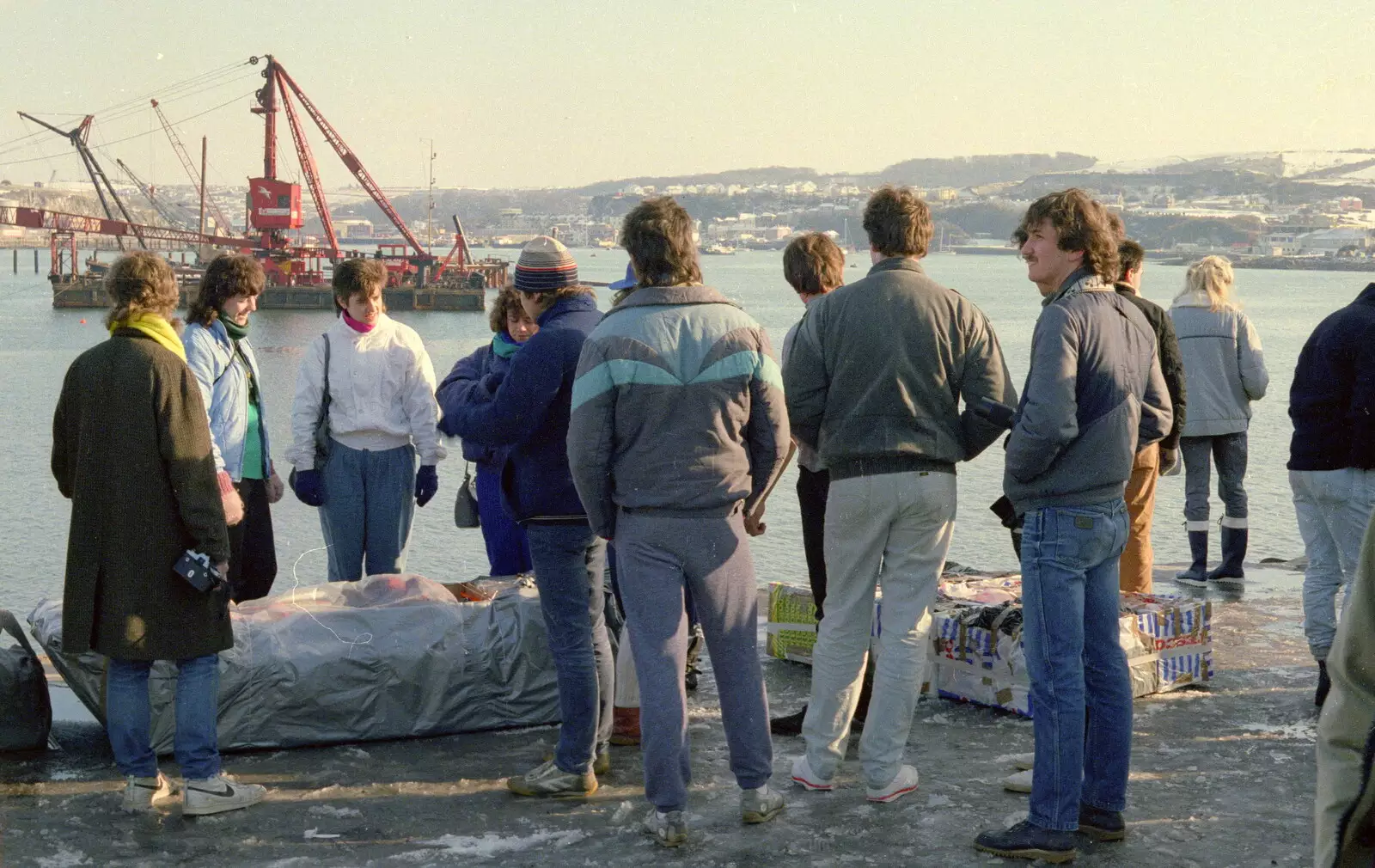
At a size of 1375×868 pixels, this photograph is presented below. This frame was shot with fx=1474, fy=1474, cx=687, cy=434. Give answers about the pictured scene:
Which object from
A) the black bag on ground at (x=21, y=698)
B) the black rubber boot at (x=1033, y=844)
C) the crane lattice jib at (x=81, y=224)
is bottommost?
the black rubber boot at (x=1033, y=844)

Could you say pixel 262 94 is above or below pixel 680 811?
above

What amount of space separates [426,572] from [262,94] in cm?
6579

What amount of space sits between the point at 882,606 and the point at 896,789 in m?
0.48

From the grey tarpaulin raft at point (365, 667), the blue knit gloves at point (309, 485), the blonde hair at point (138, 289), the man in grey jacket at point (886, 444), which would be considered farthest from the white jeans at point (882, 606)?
the blue knit gloves at point (309, 485)

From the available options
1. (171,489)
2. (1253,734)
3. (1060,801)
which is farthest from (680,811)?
(1253,734)

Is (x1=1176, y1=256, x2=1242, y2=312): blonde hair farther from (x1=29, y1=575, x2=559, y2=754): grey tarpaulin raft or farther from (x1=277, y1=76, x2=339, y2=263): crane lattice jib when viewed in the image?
(x1=277, y1=76, x2=339, y2=263): crane lattice jib

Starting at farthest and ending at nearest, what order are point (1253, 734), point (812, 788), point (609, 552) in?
point (609, 552) < point (1253, 734) < point (812, 788)

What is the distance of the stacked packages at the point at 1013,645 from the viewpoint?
15.3 ft

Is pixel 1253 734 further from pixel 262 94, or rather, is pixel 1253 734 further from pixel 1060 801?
pixel 262 94

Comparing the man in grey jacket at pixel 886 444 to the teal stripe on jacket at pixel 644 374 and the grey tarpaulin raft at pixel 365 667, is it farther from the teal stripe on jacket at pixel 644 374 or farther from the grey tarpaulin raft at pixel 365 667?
the grey tarpaulin raft at pixel 365 667

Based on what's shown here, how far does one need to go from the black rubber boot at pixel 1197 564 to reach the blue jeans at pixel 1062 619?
3.59 meters

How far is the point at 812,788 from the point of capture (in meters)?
3.95

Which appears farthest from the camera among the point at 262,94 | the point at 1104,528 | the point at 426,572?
the point at 262,94

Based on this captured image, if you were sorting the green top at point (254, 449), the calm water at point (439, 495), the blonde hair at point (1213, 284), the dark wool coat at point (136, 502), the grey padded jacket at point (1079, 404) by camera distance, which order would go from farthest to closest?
the calm water at point (439, 495)
the blonde hair at point (1213, 284)
the green top at point (254, 449)
the dark wool coat at point (136, 502)
the grey padded jacket at point (1079, 404)
